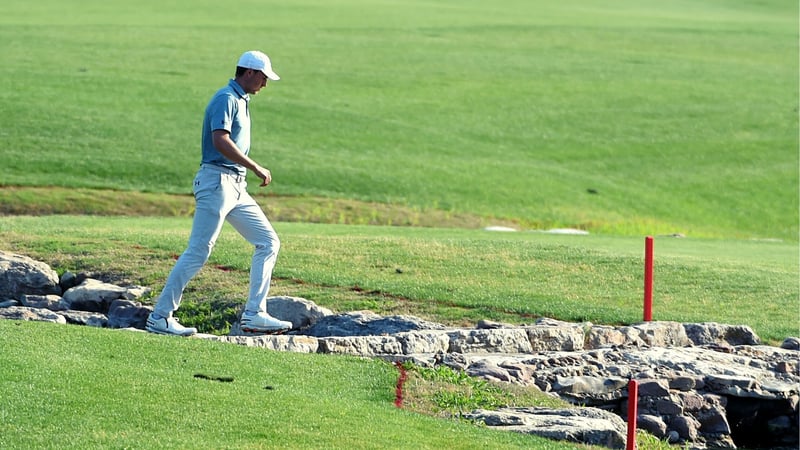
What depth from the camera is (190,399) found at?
1039 cm

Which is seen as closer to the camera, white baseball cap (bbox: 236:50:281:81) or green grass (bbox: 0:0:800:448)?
green grass (bbox: 0:0:800:448)

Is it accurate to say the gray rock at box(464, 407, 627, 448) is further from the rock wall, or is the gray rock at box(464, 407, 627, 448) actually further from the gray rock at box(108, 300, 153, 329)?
the gray rock at box(108, 300, 153, 329)

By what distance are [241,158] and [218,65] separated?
111 feet

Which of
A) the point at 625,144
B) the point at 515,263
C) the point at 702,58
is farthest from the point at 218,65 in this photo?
the point at 515,263

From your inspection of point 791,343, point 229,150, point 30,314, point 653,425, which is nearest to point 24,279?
point 30,314

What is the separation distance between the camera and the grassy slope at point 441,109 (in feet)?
106

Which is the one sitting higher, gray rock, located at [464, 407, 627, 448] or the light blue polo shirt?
the light blue polo shirt

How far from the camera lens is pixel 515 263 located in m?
19.9

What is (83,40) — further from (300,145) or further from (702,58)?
(702,58)

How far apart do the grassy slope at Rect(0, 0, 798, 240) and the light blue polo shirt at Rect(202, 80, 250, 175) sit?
17.3m

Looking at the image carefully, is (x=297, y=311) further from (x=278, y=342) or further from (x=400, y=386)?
(x=400, y=386)

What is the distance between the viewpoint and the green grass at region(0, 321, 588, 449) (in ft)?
31.4

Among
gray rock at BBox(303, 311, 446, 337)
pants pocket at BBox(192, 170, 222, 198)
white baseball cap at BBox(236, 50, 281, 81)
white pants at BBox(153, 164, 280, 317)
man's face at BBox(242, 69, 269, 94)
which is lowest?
gray rock at BBox(303, 311, 446, 337)

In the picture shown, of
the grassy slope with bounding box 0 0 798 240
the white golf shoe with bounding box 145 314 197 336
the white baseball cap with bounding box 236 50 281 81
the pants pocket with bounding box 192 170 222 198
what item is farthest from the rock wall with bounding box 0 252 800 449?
the grassy slope with bounding box 0 0 798 240
